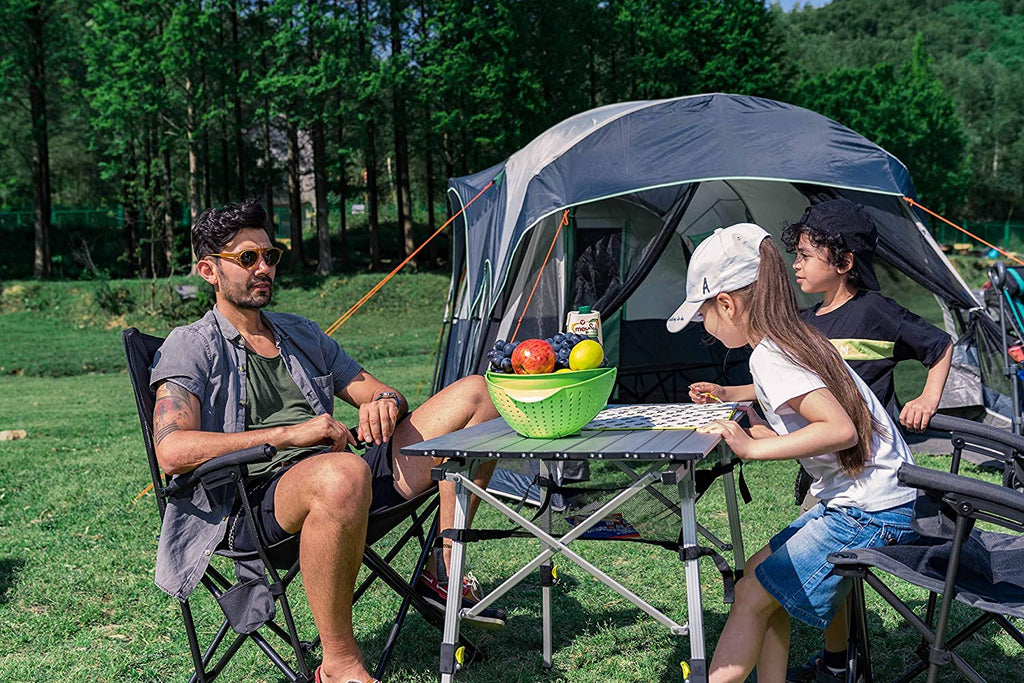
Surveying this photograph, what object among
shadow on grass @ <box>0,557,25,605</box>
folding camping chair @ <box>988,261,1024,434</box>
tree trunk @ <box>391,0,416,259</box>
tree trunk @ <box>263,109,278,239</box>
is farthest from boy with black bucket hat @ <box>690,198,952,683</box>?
tree trunk @ <box>263,109,278,239</box>

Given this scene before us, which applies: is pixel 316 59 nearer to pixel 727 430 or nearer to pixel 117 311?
pixel 117 311

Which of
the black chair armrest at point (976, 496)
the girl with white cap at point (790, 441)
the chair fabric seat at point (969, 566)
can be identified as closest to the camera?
the black chair armrest at point (976, 496)

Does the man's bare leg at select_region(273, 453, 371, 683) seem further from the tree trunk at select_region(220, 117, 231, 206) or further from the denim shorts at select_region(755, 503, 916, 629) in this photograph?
the tree trunk at select_region(220, 117, 231, 206)

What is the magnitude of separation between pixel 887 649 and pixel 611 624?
2.66ft

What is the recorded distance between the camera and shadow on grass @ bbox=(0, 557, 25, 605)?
3.35 metres

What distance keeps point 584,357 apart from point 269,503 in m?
0.86

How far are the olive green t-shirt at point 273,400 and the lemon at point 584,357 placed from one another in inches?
33.1

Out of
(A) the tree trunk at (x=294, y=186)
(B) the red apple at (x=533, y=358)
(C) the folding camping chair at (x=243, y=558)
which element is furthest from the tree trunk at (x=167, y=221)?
→ (B) the red apple at (x=533, y=358)

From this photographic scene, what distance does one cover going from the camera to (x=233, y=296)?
260 cm

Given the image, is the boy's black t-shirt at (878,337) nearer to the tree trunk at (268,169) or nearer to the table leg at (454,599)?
the table leg at (454,599)

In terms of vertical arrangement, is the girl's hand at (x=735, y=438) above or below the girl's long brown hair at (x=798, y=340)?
below

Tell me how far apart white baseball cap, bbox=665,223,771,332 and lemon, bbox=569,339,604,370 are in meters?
0.17

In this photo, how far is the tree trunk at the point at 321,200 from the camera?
804 inches

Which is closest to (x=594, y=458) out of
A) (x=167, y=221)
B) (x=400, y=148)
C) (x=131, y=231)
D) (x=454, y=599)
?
(x=454, y=599)
